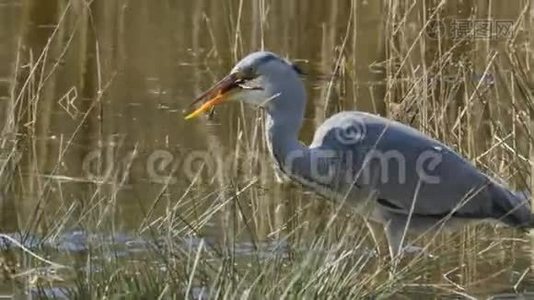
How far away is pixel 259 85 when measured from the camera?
5.62 metres

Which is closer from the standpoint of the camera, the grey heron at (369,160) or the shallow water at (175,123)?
the shallow water at (175,123)

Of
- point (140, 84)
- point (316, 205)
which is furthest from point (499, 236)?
point (140, 84)

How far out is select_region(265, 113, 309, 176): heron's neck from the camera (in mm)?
5656

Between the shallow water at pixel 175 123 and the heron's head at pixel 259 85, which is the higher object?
the heron's head at pixel 259 85

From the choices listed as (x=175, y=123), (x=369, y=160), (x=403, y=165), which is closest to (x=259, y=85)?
(x=369, y=160)

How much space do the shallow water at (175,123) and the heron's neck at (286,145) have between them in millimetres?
153

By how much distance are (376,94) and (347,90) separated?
274 millimetres

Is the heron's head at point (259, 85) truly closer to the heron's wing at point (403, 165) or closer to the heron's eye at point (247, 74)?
the heron's eye at point (247, 74)

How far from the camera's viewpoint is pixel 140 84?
9109mm

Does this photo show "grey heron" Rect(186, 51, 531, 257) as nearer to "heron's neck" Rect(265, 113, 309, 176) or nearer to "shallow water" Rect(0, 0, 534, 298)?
"heron's neck" Rect(265, 113, 309, 176)

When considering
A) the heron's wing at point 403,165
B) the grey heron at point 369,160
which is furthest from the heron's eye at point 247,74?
the heron's wing at point 403,165

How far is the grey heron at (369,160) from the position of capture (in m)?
5.57

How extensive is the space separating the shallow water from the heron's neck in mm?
153

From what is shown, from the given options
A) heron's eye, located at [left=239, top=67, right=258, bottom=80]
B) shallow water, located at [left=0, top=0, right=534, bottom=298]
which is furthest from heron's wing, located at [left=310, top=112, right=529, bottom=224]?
heron's eye, located at [left=239, top=67, right=258, bottom=80]
